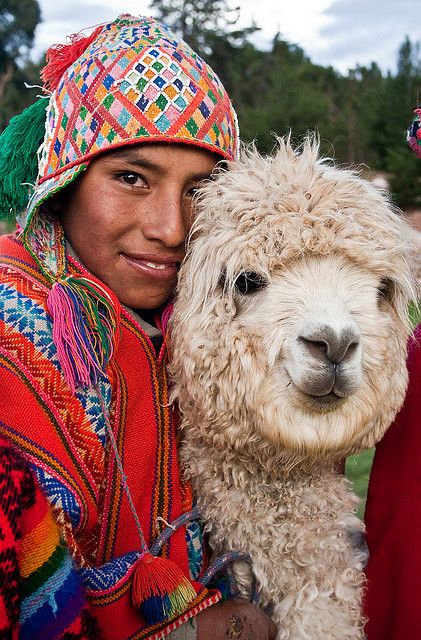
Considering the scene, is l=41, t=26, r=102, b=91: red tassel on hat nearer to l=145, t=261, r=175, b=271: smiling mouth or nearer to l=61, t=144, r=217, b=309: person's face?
l=61, t=144, r=217, b=309: person's face

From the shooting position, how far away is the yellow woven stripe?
1.09m

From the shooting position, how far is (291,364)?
138 centimetres

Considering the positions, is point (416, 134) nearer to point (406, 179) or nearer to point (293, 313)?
point (293, 313)

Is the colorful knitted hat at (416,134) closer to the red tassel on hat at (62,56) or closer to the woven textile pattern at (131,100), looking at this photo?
the woven textile pattern at (131,100)

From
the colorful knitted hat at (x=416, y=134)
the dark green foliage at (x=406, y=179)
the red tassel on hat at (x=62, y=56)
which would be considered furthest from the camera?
the dark green foliage at (x=406, y=179)

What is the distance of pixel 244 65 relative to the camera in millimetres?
31078

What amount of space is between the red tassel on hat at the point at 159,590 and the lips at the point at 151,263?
0.64m

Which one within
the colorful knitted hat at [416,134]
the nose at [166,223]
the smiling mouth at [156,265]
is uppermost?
the colorful knitted hat at [416,134]

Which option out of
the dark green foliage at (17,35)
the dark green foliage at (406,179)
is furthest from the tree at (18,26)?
the dark green foliage at (406,179)

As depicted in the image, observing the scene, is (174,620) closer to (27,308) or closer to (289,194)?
(27,308)

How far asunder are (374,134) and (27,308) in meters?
22.2

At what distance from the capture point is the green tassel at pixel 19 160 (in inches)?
71.3

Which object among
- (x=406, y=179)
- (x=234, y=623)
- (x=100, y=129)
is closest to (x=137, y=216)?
(x=100, y=129)

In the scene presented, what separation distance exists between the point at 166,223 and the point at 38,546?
792 millimetres
